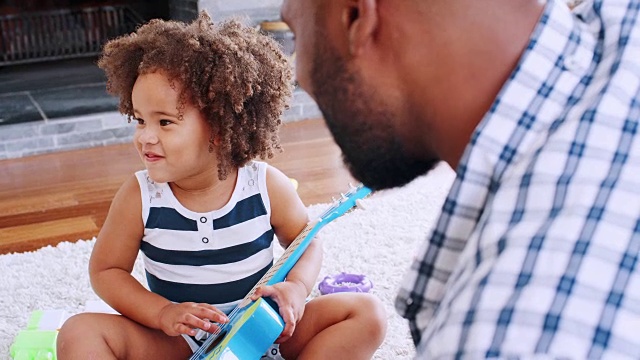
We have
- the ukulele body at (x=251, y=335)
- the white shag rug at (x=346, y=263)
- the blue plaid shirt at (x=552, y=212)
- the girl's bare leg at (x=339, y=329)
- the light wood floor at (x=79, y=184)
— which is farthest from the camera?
the light wood floor at (x=79, y=184)

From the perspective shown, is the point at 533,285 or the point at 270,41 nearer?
the point at 533,285

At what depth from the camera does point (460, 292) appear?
1.60ft

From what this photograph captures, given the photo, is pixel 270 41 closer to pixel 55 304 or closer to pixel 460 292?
pixel 55 304

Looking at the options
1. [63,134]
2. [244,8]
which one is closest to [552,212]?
[63,134]

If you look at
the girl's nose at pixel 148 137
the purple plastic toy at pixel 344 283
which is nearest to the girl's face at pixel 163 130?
the girl's nose at pixel 148 137

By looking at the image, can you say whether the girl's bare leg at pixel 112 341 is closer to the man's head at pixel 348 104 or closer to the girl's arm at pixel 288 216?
the girl's arm at pixel 288 216

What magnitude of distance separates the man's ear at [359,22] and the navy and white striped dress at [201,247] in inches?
28.7

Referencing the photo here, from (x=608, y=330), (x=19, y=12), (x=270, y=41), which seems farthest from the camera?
(x=19, y=12)

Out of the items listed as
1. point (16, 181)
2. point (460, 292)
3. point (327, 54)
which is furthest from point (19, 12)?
point (460, 292)

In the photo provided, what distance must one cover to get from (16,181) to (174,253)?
1206 mm

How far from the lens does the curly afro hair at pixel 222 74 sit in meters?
1.27

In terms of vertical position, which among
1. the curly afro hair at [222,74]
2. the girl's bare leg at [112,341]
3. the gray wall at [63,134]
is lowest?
the gray wall at [63,134]

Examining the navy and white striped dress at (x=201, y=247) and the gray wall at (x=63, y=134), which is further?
the gray wall at (x=63, y=134)

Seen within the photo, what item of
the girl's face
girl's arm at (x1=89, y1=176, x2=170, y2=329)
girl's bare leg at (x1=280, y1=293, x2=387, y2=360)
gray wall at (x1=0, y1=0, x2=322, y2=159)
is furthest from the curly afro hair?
gray wall at (x1=0, y1=0, x2=322, y2=159)
